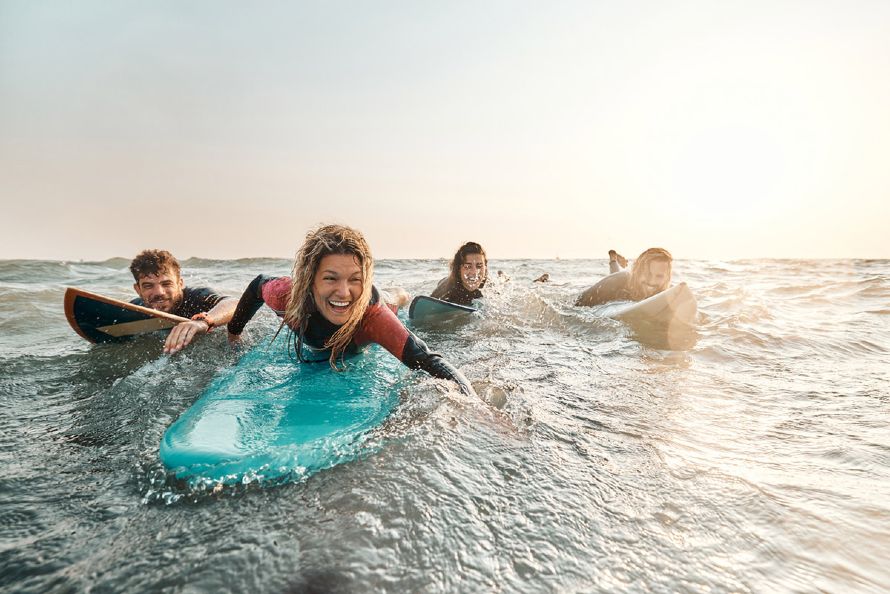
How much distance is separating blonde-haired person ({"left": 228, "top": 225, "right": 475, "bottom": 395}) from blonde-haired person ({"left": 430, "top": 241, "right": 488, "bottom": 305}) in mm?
Answer: 3677

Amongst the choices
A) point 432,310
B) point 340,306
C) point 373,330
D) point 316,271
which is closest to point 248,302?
point 316,271

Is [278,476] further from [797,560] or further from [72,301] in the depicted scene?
[72,301]

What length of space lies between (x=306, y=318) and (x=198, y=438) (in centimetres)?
135

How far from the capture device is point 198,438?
244 centimetres

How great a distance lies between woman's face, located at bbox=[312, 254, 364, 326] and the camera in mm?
3393

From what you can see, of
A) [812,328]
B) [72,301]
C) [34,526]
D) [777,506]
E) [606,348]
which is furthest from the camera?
[812,328]

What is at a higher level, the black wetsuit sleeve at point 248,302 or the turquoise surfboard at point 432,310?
the black wetsuit sleeve at point 248,302

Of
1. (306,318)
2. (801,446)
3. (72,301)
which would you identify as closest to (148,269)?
(72,301)

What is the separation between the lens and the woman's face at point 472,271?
23.5 feet

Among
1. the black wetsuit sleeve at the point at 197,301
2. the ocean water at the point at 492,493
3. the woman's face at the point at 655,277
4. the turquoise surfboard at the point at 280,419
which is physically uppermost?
the woman's face at the point at 655,277

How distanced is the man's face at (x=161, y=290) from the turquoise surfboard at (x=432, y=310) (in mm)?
2936

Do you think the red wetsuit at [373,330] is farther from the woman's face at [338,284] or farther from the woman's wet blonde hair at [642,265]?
the woman's wet blonde hair at [642,265]

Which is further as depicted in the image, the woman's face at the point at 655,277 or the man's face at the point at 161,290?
the woman's face at the point at 655,277

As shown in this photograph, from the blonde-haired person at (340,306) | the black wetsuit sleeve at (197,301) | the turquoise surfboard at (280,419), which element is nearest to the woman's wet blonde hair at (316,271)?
the blonde-haired person at (340,306)
